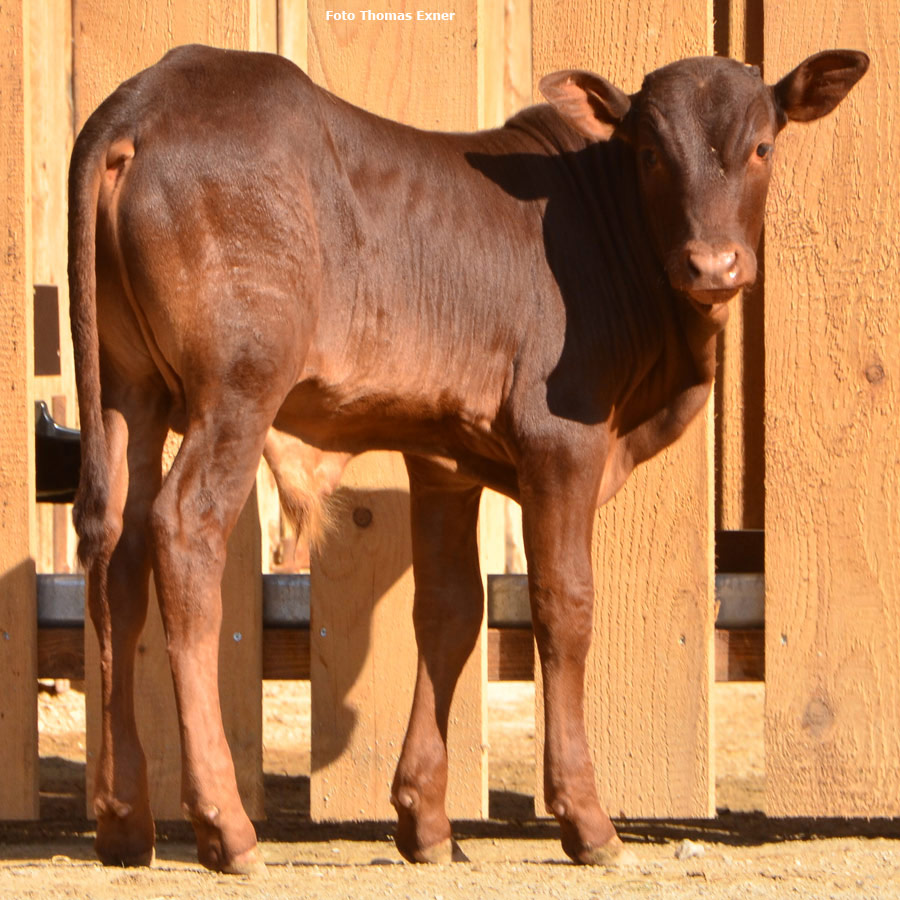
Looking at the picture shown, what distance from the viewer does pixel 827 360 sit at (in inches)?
193

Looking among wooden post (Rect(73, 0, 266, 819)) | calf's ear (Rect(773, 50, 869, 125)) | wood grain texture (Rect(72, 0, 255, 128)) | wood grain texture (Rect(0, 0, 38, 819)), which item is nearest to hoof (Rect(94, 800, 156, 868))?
wooden post (Rect(73, 0, 266, 819))

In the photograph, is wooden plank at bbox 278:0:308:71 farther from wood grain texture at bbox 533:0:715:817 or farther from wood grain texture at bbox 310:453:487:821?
wood grain texture at bbox 310:453:487:821

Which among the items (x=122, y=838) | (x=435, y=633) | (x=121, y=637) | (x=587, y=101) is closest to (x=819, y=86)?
(x=587, y=101)

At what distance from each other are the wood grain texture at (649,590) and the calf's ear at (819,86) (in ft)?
1.88

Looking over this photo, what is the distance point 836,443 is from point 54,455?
291cm

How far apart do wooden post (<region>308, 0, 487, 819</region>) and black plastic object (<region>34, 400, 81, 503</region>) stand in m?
1.27

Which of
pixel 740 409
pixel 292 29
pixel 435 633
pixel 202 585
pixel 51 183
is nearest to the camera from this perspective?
pixel 202 585

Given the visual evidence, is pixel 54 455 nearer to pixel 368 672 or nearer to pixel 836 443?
pixel 368 672

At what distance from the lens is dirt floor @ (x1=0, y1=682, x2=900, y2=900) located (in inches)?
142

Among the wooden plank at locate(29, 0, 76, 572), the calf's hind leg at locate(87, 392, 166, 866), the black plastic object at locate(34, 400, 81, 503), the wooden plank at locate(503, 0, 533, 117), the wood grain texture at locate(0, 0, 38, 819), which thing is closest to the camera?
the calf's hind leg at locate(87, 392, 166, 866)

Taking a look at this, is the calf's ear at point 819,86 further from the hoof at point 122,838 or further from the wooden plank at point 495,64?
the wooden plank at point 495,64

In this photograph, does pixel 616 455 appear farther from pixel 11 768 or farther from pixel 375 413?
pixel 11 768

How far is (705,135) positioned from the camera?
4223 millimetres

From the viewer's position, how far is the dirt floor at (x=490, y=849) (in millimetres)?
3605
